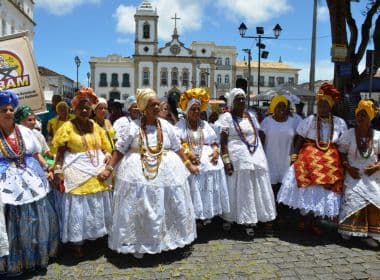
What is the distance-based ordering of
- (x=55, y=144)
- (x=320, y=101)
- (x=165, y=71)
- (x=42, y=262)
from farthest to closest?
1. (x=165, y=71)
2. (x=320, y=101)
3. (x=55, y=144)
4. (x=42, y=262)

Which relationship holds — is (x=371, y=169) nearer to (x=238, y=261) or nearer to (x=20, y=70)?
(x=238, y=261)

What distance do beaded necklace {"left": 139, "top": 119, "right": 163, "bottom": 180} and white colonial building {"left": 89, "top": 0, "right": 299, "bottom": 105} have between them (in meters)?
70.0

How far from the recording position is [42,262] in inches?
164

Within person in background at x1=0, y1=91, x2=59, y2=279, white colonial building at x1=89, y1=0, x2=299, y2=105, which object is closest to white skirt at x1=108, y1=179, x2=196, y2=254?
person in background at x1=0, y1=91, x2=59, y2=279

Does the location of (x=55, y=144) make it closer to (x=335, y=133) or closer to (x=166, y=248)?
(x=166, y=248)

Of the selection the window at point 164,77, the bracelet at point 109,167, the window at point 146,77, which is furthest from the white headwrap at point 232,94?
the window at point 146,77

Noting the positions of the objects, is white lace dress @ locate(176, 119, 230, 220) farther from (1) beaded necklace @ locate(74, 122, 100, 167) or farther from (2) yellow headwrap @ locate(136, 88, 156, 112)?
(1) beaded necklace @ locate(74, 122, 100, 167)

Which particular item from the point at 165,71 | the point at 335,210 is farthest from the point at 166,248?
the point at 165,71

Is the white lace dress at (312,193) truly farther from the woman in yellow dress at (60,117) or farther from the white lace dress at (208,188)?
the woman in yellow dress at (60,117)

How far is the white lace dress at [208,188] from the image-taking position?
5.20m

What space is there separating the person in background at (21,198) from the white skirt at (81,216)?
202mm

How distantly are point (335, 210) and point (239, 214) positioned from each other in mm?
1197

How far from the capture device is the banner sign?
16.4 feet

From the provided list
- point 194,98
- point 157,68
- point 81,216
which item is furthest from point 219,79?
point 81,216
